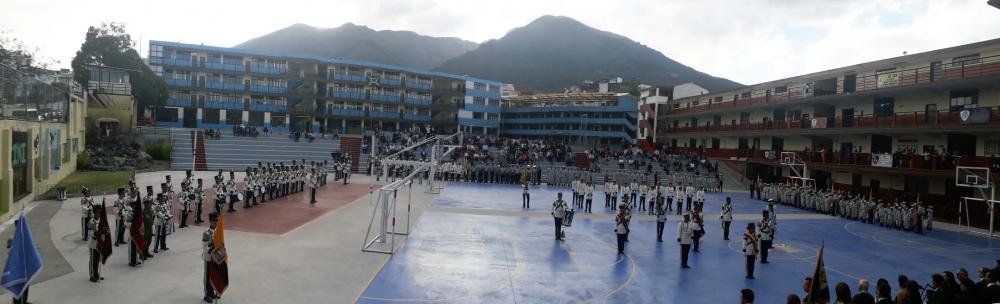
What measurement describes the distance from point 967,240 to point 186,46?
6357 cm

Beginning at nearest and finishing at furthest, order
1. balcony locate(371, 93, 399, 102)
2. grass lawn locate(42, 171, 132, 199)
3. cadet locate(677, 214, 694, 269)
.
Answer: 1. cadet locate(677, 214, 694, 269)
2. grass lawn locate(42, 171, 132, 199)
3. balcony locate(371, 93, 399, 102)

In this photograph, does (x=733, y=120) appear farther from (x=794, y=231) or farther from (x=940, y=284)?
(x=940, y=284)

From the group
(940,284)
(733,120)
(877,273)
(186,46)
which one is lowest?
(877,273)

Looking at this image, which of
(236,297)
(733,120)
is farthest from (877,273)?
(733,120)

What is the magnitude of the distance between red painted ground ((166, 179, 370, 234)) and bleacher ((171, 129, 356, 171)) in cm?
1293

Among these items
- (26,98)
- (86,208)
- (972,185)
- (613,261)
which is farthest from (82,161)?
(972,185)

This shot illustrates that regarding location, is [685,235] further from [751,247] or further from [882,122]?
[882,122]

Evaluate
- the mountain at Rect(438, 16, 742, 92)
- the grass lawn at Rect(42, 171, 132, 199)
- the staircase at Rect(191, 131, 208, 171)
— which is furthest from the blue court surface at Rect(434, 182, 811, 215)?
the mountain at Rect(438, 16, 742, 92)

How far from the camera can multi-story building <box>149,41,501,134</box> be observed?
191ft

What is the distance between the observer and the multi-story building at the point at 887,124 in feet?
90.0

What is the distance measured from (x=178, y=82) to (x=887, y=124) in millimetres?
60679

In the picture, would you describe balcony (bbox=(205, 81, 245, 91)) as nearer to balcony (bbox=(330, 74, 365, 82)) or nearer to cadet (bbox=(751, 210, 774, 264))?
balcony (bbox=(330, 74, 365, 82))

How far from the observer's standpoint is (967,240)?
22.7 meters

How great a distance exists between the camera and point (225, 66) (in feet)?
195
